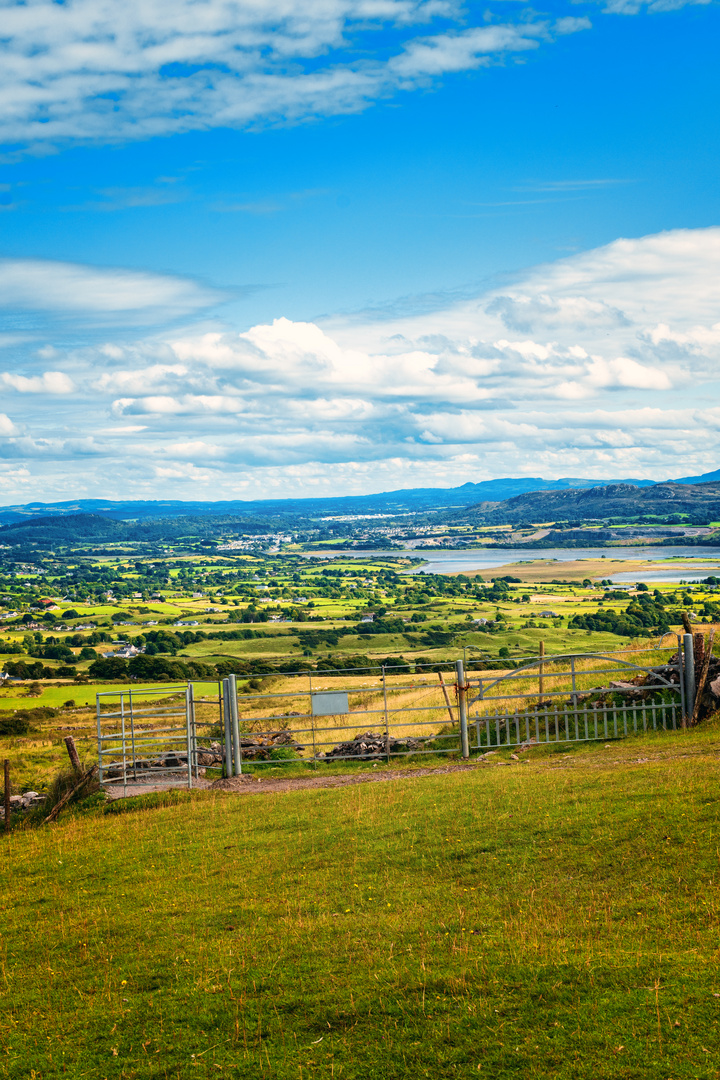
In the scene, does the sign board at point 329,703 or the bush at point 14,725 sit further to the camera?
the bush at point 14,725

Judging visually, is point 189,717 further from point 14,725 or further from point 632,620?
point 632,620

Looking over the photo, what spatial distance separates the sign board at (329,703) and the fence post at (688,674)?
7.19 metres

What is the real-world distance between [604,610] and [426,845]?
94791 millimetres

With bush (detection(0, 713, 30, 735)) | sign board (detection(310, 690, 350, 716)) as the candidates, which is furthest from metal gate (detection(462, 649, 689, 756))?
bush (detection(0, 713, 30, 735))

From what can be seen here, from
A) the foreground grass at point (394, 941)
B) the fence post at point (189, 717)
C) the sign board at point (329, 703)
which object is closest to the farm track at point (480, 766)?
the fence post at point (189, 717)

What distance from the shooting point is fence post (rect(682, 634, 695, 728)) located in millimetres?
17141

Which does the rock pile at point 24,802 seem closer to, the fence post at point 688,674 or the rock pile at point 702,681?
the rock pile at point 702,681

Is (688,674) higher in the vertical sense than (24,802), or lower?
higher

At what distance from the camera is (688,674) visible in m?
17.2

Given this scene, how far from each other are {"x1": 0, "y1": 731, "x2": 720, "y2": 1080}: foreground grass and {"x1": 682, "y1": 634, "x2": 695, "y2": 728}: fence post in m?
4.49

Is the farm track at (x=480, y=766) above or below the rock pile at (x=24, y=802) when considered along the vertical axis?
above

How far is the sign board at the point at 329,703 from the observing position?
16.8 meters

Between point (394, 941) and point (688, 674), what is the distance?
11.8 metres

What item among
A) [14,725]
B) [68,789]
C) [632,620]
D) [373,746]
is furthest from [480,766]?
[632,620]
